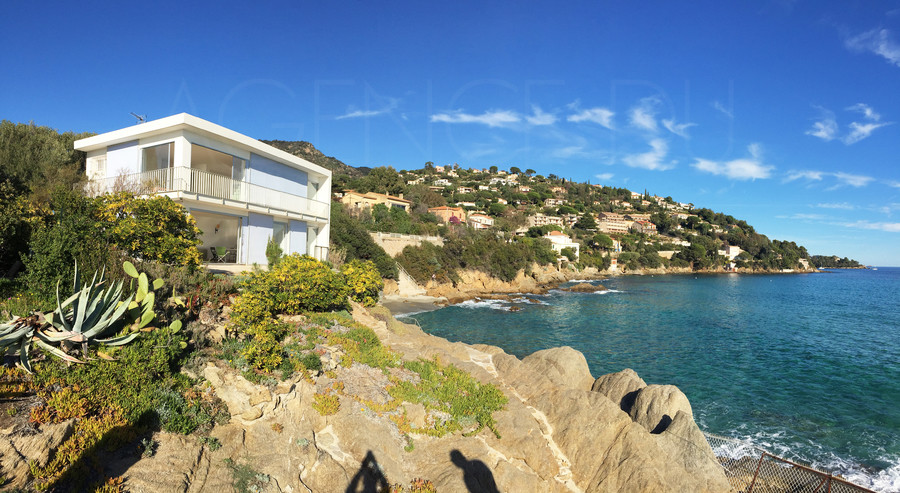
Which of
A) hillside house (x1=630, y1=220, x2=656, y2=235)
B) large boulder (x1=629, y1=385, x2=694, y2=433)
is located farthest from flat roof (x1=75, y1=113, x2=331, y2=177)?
hillside house (x1=630, y1=220, x2=656, y2=235)

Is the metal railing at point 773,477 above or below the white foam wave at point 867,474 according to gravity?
above

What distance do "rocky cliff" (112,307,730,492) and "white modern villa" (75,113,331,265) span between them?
11.0 meters

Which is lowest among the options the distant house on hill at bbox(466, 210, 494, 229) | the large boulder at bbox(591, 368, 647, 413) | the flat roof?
the large boulder at bbox(591, 368, 647, 413)

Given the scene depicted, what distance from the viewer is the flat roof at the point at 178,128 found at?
1611cm

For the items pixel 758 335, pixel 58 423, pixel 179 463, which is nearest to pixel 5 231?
pixel 58 423

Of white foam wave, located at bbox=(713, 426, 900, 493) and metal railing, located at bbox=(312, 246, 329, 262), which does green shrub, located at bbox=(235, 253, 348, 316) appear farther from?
white foam wave, located at bbox=(713, 426, 900, 493)

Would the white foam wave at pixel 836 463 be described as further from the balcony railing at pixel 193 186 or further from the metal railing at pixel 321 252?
the balcony railing at pixel 193 186

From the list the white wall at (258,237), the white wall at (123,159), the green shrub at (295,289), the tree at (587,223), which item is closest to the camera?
the green shrub at (295,289)

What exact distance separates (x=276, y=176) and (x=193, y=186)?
4841mm

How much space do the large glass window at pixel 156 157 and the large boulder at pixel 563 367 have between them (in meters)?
16.9

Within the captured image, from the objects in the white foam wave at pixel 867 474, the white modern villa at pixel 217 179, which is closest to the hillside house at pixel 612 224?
the white modern villa at pixel 217 179

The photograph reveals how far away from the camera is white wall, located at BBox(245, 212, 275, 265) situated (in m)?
19.0

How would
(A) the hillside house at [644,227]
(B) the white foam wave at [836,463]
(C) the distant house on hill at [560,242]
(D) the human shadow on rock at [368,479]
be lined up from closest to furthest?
(D) the human shadow on rock at [368,479], (B) the white foam wave at [836,463], (C) the distant house on hill at [560,242], (A) the hillside house at [644,227]

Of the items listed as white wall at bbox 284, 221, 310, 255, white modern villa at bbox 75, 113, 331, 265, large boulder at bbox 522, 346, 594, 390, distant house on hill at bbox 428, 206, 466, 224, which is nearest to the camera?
large boulder at bbox 522, 346, 594, 390
